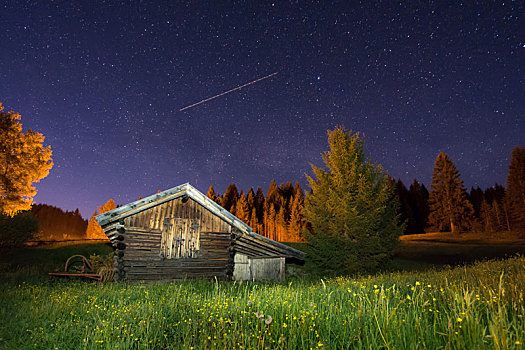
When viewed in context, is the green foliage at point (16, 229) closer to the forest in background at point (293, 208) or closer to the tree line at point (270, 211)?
the forest in background at point (293, 208)

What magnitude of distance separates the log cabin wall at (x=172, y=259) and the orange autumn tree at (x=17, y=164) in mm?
18444

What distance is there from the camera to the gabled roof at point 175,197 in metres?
13.6

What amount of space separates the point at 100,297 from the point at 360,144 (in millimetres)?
17896

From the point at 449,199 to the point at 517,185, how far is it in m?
9.78

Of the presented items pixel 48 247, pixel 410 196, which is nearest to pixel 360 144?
pixel 48 247

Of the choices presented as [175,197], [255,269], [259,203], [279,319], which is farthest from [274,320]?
[259,203]

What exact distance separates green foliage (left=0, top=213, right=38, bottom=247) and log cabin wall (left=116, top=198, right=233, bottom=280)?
13589 millimetres

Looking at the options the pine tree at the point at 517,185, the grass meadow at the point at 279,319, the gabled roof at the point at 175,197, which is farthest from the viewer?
the pine tree at the point at 517,185

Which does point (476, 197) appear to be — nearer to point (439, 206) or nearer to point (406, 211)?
point (406, 211)

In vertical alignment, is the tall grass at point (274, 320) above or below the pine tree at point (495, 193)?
below

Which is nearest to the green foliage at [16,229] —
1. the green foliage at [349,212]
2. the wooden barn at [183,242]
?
the wooden barn at [183,242]

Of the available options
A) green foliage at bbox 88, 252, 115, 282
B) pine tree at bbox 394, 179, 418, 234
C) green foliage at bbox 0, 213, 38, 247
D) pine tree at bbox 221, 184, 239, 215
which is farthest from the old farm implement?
pine tree at bbox 394, 179, 418, 234

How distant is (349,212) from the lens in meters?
18.1

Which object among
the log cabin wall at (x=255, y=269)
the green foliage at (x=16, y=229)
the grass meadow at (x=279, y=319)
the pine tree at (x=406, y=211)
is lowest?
Answer: the log cabin wall at (x=255, y=269)
